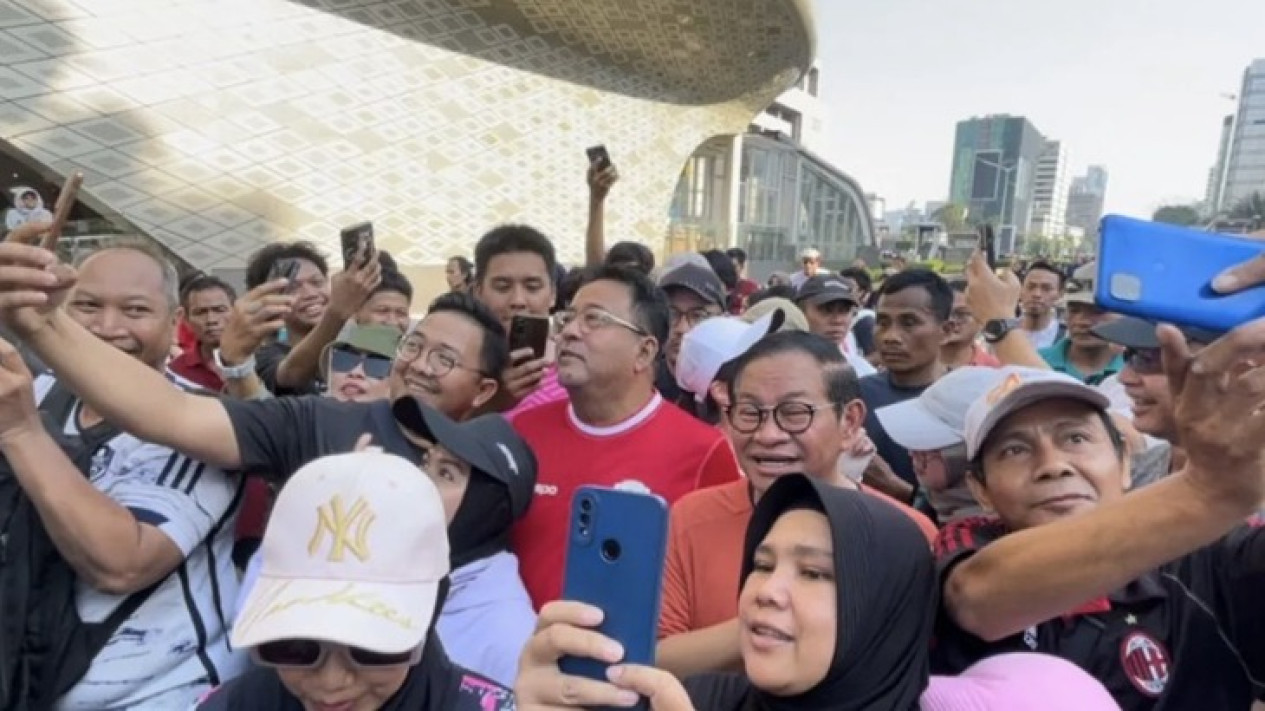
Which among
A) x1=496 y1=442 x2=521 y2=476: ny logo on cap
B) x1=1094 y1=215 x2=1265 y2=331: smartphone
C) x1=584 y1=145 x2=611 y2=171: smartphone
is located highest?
x1=584 y1=145 x2=611 y2=171: smartphone

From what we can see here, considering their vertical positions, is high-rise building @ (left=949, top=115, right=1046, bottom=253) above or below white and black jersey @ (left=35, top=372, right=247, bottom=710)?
above

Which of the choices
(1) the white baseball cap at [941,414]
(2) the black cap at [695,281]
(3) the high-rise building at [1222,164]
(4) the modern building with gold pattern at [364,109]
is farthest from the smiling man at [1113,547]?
(3) the high-rise building at [1222,164]

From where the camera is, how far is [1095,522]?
1225mm

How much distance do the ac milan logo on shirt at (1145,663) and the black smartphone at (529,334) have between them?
2.00m

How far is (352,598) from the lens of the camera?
49.7 inches

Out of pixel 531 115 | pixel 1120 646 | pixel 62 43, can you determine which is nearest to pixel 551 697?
pixel 1120 646

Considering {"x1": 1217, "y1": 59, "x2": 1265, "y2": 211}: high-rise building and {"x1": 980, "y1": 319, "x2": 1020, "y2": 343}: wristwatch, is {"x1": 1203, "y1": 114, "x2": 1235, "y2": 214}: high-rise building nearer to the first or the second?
{"x1": 1217, "y1": 59, "x2": 1265, "y2": 211}: high-rise building

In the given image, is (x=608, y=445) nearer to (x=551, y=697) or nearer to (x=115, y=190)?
(x=551, y=697)

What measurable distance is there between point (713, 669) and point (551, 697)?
2.29 feet

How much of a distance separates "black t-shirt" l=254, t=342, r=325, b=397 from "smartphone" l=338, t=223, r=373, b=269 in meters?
0.51

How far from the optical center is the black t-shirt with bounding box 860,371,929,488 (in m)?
3.23

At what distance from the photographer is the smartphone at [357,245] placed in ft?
10.3

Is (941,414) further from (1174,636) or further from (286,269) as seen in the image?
(286,269)

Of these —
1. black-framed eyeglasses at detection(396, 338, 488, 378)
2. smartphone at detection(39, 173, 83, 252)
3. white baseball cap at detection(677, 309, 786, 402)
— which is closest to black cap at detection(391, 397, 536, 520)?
black-framed eyeglasses at detection(396, 338, 488, 378)
